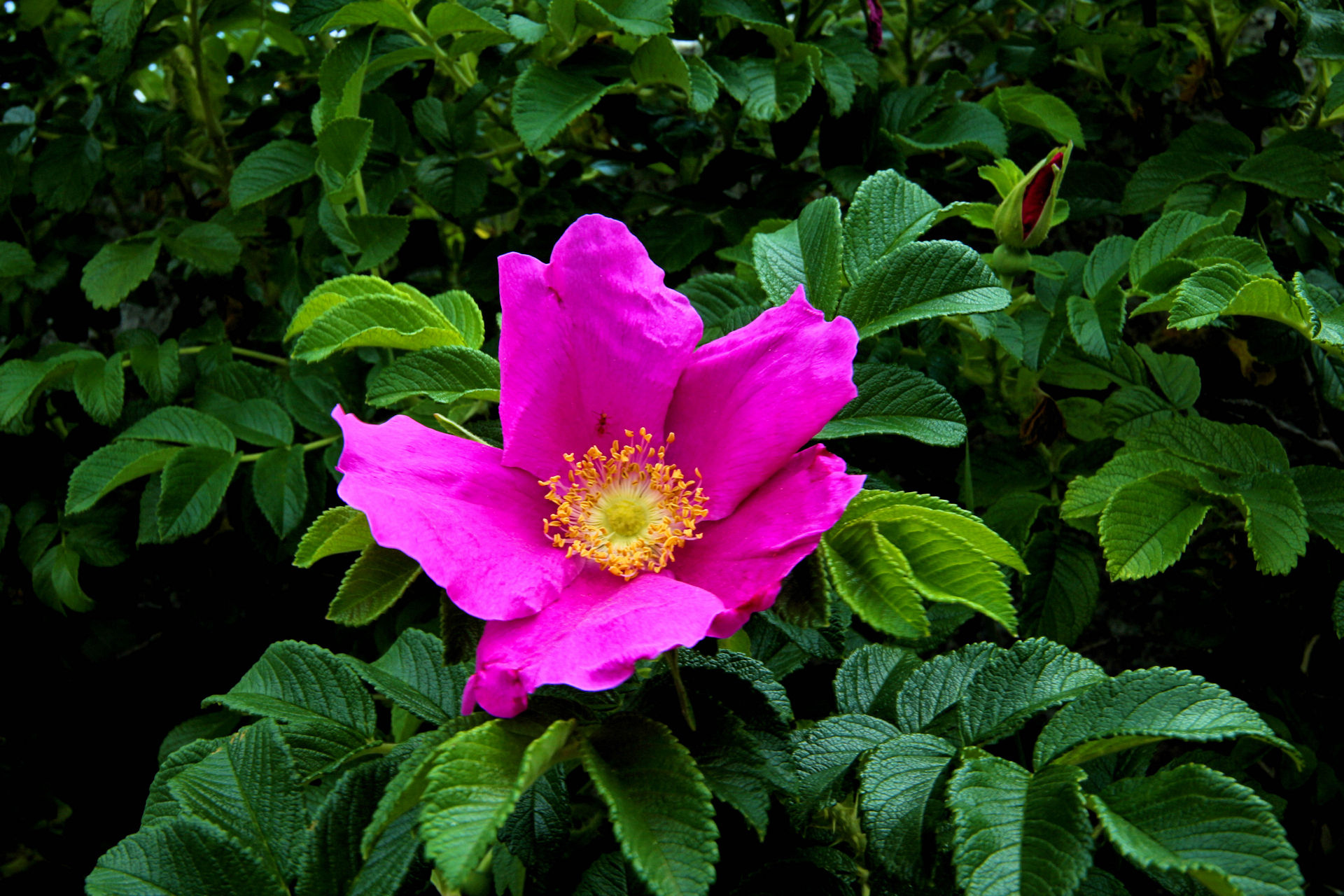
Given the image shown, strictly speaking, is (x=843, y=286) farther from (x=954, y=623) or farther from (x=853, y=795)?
(x=853, y=795)

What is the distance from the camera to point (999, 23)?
1643 millimetres

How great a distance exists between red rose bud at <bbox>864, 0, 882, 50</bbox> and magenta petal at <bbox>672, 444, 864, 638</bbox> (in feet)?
3.05

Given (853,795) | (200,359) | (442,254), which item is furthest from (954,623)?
(200,359)

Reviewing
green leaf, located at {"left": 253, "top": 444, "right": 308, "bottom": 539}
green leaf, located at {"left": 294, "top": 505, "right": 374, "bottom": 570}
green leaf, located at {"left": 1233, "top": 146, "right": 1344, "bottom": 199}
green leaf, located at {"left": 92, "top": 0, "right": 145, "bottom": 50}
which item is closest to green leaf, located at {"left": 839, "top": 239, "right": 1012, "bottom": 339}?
green leaf, located at {"left": 294, "top": 505, "right": 374, "bottom": 570}

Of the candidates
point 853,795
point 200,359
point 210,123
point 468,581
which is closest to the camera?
point 468,581

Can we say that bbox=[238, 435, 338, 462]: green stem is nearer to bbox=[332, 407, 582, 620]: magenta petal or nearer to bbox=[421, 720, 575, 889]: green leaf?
bbox=[332, 407, 582, 620]: magenta petal

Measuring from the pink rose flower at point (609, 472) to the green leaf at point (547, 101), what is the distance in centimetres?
40

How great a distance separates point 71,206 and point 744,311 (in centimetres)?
123

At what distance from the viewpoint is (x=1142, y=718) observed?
564mm

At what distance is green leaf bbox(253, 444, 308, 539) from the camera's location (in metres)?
1.20

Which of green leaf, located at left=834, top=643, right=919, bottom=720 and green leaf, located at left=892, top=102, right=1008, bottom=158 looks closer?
green leaf, located at left=834, top=643, right=919, bottom=720

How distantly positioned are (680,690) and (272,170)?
1.00m

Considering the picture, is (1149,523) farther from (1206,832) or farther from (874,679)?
(1206,832)

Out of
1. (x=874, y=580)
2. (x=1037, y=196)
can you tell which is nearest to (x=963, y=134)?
(x=1037, y=196)
